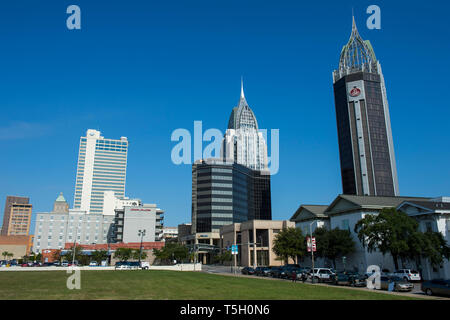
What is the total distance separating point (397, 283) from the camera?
111 feet

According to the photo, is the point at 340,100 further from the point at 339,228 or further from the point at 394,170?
the point at 339,228

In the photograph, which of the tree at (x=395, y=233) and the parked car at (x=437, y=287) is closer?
the parked car at (x=437, y=287)

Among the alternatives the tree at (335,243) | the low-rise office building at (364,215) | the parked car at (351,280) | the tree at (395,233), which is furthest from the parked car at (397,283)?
the tree at (335,243)

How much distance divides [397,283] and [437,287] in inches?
176

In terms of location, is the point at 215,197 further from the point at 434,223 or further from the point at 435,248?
the point at 435,248

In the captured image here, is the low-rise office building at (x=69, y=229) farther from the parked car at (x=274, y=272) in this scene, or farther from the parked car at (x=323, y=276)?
the parked car at (x=323, y=276)

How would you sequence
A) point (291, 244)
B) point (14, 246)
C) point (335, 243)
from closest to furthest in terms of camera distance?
point (335, 243) < point (291, 244) < point (14, 246)

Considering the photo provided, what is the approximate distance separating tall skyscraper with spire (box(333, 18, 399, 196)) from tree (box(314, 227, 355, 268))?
3890 inches

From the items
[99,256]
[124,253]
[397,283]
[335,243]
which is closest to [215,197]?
[124,253]

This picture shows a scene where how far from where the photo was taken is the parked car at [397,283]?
33.6 m

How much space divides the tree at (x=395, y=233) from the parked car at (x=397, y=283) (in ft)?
45.3

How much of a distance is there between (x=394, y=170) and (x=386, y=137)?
49.6ft

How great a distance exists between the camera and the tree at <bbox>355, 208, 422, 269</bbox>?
47781 mm

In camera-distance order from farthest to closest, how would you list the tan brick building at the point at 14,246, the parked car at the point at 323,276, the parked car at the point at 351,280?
the tan brick building at the point at 14,246 → the parked car at the point at 323,276 → the parked car at the point at 351,280
